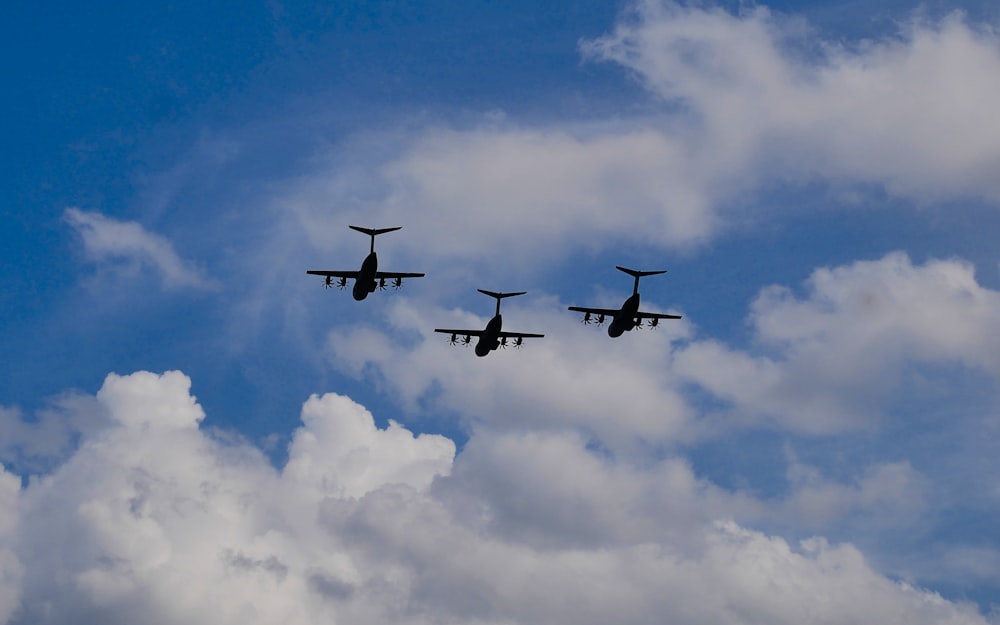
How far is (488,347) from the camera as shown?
200 m

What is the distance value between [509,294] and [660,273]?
21.2 m

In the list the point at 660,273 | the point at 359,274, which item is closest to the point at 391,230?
the point at 359,274

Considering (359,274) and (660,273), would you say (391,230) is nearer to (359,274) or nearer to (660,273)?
(359,274)

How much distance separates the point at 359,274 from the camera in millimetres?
199000

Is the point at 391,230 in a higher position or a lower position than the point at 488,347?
higher

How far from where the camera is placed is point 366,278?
19775 cm

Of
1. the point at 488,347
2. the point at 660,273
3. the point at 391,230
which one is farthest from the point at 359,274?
the point at 660,273

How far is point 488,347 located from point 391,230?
21.2 metres

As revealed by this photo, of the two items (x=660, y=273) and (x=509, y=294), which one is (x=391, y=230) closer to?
(x=509, y=294)

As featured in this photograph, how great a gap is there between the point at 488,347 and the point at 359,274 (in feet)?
67.8

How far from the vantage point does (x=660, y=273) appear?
653 feet

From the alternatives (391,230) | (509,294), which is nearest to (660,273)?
(509,294)

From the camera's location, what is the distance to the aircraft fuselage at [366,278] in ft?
646

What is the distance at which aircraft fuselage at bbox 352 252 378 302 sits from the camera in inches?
7756
